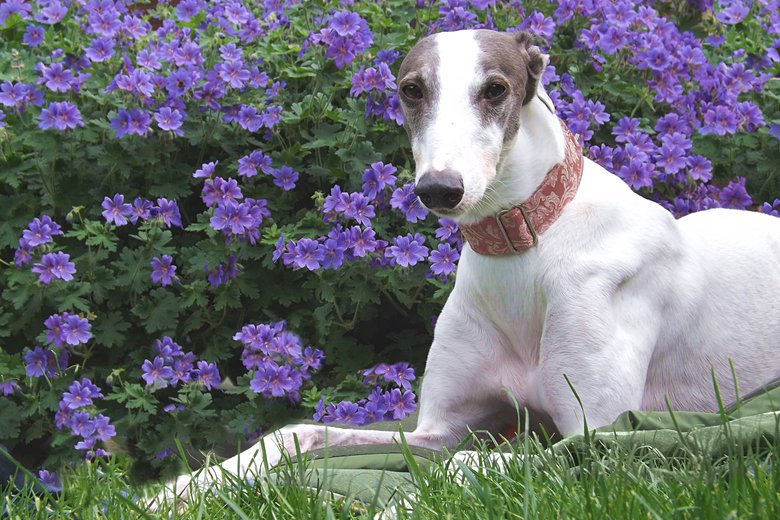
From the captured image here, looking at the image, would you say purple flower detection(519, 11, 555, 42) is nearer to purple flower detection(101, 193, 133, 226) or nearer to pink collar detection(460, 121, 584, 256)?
pink collar detection(460, 121, 584, 256)

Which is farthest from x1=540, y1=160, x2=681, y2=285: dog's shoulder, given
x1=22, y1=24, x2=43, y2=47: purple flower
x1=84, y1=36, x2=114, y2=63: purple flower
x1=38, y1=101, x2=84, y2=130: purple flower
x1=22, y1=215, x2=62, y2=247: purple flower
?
x1=22, y1=24, x2=43, y2=47: purple flower

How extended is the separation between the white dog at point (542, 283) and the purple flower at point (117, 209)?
133 centimetres

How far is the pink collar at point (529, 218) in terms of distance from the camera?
2.85 m

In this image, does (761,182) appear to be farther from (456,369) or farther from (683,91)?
(456,369)

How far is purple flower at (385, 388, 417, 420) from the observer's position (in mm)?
3535

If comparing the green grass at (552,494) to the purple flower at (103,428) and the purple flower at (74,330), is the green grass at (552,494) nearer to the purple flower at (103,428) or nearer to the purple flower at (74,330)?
the purple flower at (103,428)

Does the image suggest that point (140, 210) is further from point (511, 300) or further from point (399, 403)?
point (511, 300)

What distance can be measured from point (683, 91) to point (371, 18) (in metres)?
1.32

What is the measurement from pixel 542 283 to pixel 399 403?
90 centimetres

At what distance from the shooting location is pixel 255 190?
411cm

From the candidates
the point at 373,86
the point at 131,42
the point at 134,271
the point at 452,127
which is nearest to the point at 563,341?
the point at 452,127

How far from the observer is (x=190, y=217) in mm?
4328

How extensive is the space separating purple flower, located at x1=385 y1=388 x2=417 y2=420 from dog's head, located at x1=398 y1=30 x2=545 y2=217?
40.8 inches

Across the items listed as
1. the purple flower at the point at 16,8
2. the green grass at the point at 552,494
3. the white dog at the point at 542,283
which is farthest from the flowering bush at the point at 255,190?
the green grass at the point at 552,494
